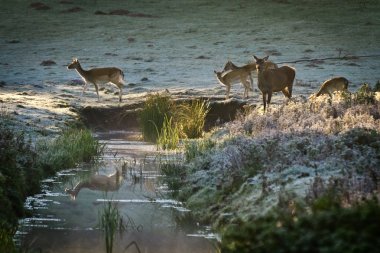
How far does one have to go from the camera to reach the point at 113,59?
41156 mm

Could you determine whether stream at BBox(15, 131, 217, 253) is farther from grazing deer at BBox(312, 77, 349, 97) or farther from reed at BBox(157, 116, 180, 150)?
grazing deer at BBox(312, 77, 349, 97)

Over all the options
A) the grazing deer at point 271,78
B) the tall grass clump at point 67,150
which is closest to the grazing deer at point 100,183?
the tall grass clump at point 67,150

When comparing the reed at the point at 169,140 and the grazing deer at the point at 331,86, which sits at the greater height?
the grazing deer at the point at 331,86

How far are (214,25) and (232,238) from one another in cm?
4416

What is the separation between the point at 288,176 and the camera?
40.2 feet

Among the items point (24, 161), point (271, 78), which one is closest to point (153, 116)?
point (271, 78)

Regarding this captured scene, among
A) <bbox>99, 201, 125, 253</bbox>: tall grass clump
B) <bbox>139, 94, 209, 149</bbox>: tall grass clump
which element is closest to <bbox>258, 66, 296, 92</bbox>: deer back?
<bbox>139, 94, 209, 149</bbox>: tall grass clump

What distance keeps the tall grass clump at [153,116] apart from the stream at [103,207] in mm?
4611

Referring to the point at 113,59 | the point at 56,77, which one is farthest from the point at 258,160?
the point at 113,59

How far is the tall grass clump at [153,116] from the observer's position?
76.1 ft

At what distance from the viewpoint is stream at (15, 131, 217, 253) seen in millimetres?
11320

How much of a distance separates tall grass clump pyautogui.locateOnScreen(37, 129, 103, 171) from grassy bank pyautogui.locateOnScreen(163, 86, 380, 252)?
228 centimetres

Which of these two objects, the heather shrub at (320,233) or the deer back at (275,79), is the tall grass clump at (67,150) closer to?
the deer back at (275,79)

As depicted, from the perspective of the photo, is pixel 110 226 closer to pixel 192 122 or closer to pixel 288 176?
pixel 288 176
